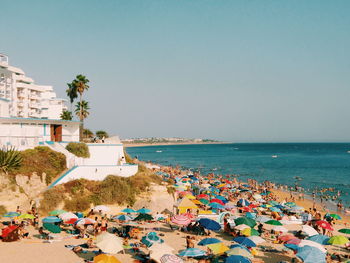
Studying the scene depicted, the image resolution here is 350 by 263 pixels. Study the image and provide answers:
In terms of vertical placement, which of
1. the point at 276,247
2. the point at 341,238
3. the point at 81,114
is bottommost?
the point at 276,247

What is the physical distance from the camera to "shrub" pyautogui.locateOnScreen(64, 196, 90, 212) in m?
22.8

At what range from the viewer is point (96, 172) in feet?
85.9

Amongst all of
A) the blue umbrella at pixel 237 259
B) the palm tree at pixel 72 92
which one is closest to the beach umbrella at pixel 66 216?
the blue umbrella at pixel 237 259

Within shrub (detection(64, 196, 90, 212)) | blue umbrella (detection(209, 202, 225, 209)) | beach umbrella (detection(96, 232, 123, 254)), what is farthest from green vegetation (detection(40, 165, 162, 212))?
beach umbrella (detection(96, 232, 123, 254))

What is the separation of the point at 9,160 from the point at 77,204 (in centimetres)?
577

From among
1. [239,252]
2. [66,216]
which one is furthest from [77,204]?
[239,252]

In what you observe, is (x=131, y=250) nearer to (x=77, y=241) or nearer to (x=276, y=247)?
(x=77, y=241)

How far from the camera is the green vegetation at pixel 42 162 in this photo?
23.5 meters

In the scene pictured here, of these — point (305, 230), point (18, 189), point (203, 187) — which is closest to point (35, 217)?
point (18, 189)

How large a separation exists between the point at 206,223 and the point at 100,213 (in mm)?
8546

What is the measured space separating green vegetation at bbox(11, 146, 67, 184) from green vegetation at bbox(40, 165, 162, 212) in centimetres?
183

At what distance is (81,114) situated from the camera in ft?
145

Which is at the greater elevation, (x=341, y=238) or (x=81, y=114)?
(x=81, y=114)

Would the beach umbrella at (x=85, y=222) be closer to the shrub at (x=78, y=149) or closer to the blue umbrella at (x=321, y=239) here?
the shrub at (x=78, y=149)
